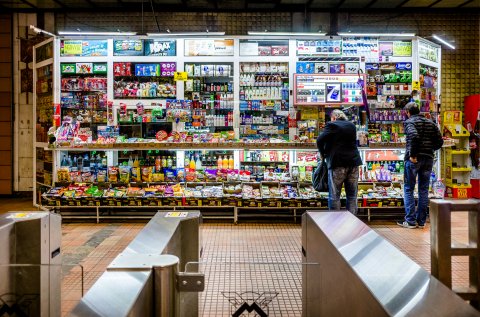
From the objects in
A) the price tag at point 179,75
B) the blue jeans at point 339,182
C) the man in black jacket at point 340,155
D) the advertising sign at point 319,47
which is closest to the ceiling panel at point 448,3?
the advertising sign at point 319,47

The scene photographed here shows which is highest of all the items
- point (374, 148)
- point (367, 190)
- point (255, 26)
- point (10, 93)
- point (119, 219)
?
point (255, 26)

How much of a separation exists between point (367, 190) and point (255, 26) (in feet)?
17.2

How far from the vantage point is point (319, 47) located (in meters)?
7.91

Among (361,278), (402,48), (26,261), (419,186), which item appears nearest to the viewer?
(361,278)

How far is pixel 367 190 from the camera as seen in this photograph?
7754 millimetres

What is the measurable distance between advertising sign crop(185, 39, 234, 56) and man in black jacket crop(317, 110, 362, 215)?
265 cm

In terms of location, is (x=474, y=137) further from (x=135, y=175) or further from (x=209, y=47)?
(x=135, y=175)

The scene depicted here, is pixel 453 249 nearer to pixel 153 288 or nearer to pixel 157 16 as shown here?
pixel 153 288

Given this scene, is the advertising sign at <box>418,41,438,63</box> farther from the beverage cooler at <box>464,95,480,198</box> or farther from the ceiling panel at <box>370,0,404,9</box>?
the beverage cooler at <box>464,95,480,198</box>

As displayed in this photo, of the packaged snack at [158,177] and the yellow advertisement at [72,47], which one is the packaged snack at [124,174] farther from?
the yellow advertisement at [72,47]

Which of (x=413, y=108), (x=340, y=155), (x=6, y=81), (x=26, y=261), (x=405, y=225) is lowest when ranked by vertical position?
(x=405, y=225)

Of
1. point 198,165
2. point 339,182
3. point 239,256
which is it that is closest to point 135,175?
point 198,165

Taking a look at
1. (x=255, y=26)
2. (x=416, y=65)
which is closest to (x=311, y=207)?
(x=416, y=65)

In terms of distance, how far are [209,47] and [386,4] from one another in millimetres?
5143
